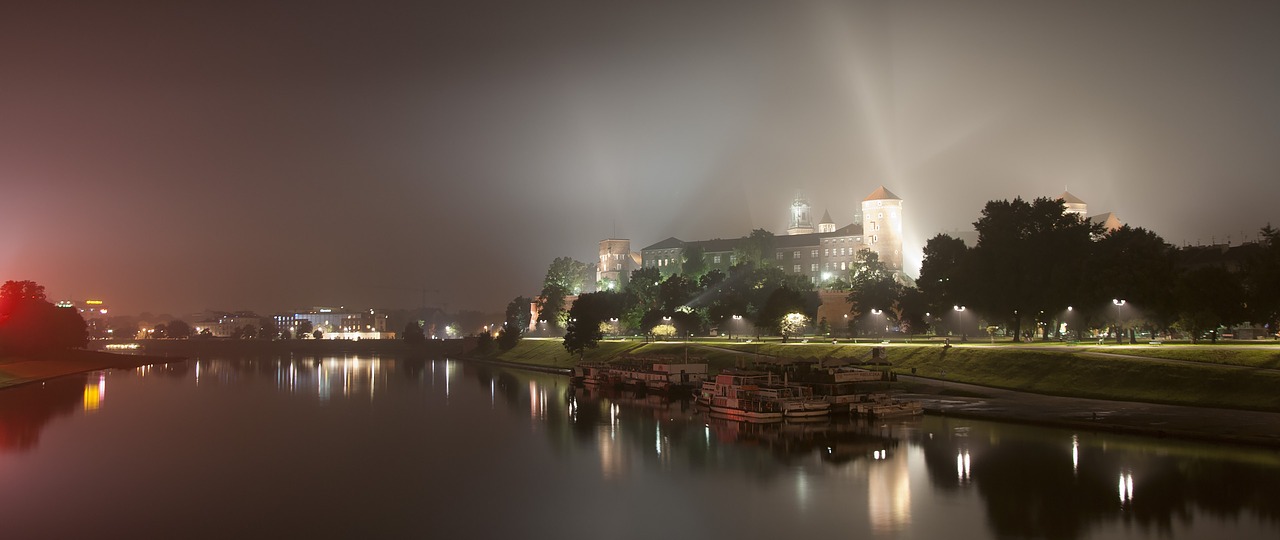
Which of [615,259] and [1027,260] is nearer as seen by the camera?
[1027,260]

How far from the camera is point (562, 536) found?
29.7 metres

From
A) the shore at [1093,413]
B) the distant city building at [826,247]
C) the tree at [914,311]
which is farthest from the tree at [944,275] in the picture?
the distant city building at [826,247]

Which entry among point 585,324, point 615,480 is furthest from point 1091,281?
point 585,324

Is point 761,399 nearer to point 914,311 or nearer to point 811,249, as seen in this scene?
point 914,311

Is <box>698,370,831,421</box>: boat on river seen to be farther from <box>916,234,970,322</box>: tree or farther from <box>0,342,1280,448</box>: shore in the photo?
<box>916,234,970,322</box>: tree

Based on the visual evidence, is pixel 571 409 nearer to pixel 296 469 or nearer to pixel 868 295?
pixel 296 469

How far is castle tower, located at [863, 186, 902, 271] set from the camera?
518 ft

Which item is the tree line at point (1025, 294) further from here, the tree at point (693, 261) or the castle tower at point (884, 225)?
the tree at point (693, 261)

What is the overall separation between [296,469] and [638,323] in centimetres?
8633

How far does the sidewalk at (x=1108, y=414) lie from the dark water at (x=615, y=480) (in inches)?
51.3

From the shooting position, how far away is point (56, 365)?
367 feet

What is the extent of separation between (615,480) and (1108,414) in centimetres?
2436

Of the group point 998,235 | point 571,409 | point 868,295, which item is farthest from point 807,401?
point 868,295

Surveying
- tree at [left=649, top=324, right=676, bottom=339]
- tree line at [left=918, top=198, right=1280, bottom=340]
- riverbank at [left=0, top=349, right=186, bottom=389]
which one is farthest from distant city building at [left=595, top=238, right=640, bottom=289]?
tree line at [left=918, top=198, right=1280, bottom=340]
